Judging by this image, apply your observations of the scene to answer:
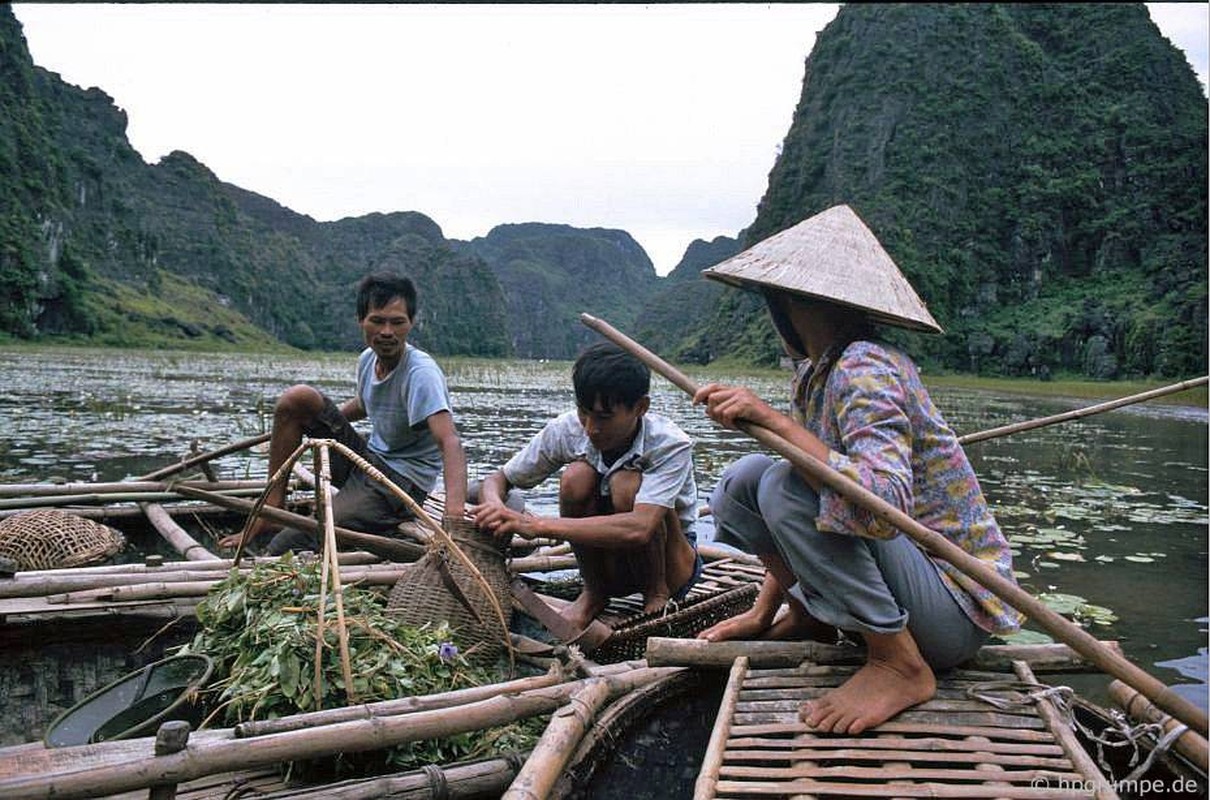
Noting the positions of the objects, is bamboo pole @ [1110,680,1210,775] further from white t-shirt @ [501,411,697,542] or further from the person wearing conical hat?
white t-shirt @ [501,411,697,542]

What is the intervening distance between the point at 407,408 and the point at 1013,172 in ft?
196

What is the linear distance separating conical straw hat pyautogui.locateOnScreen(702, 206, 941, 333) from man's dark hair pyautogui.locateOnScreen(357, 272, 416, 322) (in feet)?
5.87

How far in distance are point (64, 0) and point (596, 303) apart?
14827 centimetres

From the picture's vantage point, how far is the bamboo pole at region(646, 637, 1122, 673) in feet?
6.25

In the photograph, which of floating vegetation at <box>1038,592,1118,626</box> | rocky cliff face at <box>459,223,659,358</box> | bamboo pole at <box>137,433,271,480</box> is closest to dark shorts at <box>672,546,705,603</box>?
floating vegetation at <box>1038,592,1118,626</box>

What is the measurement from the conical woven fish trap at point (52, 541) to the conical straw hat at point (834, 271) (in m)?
2.81

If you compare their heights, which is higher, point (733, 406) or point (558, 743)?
point (733, 406)

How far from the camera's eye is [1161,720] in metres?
1.71

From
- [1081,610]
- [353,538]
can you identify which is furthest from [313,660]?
[1081,610]

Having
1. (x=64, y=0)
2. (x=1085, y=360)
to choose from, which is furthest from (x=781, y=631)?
(x=1085, y=360)

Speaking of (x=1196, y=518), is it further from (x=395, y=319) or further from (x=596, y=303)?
(x=596, y=303)

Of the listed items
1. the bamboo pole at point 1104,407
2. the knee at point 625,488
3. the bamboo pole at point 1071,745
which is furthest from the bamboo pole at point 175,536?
the bamboo pole at point 1104,407

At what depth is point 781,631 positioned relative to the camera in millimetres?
2111

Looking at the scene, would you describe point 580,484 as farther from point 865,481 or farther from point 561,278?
point 561,278
